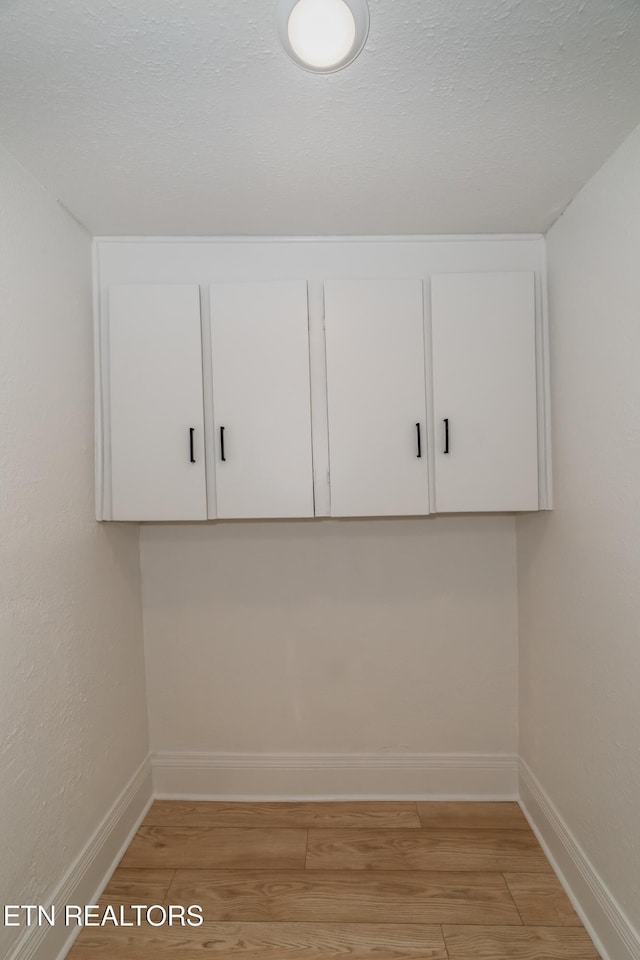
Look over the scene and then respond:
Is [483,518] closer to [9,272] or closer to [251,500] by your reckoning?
[251,500]

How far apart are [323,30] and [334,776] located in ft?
8.48

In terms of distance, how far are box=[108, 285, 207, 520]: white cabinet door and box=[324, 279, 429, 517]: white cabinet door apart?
513 mm

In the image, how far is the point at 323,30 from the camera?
3.60ft

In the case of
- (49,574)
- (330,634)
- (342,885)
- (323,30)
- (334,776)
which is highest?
(323,30)

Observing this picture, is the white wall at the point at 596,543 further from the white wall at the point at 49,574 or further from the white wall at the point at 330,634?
the white wall at the point at 49,574

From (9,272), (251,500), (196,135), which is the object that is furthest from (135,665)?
(196,135)

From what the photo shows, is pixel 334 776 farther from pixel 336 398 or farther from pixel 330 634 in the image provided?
pixel 336 398

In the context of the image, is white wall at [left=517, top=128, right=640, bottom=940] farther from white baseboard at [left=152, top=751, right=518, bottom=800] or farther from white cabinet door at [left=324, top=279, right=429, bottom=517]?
white cabinet door at [left=324, top=279, right=429, bottom=517]

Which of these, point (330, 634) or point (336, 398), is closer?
point (336, 398)

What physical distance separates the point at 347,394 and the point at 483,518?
0.88 metres

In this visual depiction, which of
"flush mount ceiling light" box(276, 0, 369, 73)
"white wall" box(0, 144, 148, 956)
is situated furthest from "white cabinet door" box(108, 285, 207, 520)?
"flush mount ceiling light" box(276, 0, 369, 73)

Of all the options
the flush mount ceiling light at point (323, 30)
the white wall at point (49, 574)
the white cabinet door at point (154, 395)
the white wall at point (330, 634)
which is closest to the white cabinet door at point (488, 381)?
the white wall at point (330, 634)

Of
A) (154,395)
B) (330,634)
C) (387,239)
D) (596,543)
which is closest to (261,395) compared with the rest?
(154,395)

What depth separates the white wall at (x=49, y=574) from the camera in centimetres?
152
